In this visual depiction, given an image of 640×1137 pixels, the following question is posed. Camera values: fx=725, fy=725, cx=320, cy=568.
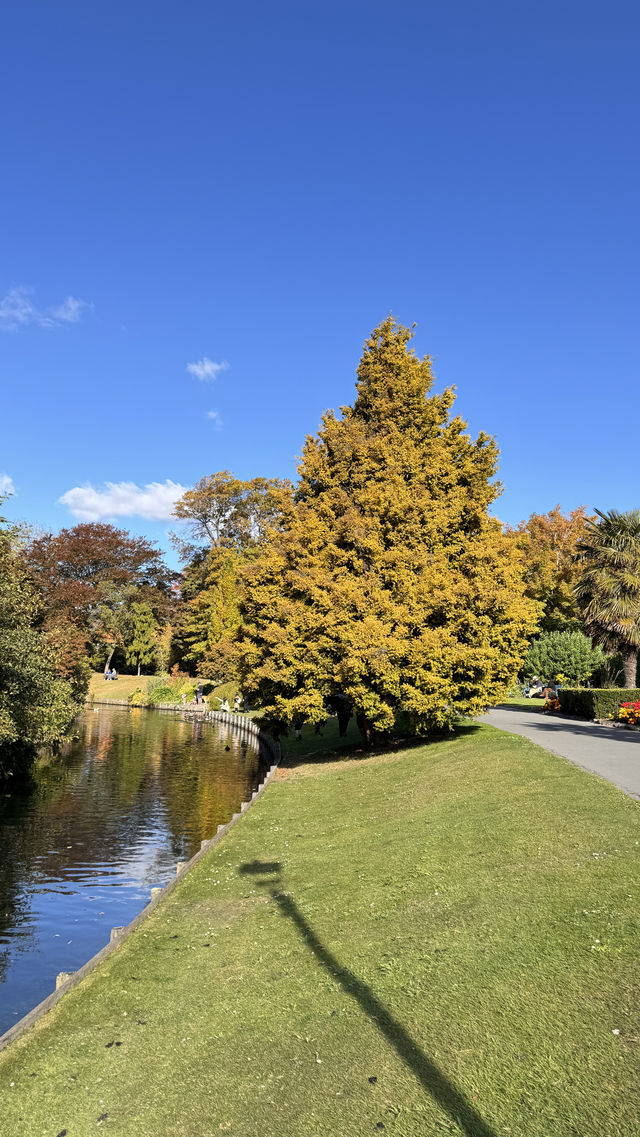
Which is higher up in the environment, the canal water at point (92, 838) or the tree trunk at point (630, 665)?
the tree trunk at point (630, 665)

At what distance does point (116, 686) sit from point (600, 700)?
186 feet

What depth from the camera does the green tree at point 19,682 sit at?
22.5 meters

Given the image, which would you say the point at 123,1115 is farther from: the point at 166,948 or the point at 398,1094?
the point at 166,948

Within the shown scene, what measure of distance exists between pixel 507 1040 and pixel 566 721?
92.2ft

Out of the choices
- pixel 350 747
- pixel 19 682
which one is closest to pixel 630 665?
pixel 350 747

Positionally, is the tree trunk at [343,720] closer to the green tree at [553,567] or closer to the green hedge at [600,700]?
the green hedge at [600,700]

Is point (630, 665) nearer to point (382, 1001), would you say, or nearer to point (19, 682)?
point (19, 682)

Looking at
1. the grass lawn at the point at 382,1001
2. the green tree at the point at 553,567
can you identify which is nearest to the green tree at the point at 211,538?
the green tree at the point at 553,567

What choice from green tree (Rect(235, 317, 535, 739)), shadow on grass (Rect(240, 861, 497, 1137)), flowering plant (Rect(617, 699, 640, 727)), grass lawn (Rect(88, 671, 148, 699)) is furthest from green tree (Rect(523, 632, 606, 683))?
shadow on grass (Rect(240, 861, 497, 1137))

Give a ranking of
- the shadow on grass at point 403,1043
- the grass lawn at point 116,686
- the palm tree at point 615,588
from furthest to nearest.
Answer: the grass lawn at point 116,686, the palm tree at point 615,588, the shadow on grass at point 403,1043

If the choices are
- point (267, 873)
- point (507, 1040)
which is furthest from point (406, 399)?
point (507, 1040)

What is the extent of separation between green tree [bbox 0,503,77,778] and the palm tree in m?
25.6

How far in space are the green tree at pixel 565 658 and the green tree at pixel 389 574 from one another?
1124 inches

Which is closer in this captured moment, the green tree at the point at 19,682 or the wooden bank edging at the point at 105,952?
the wooden bank edging at the point at 105,952
